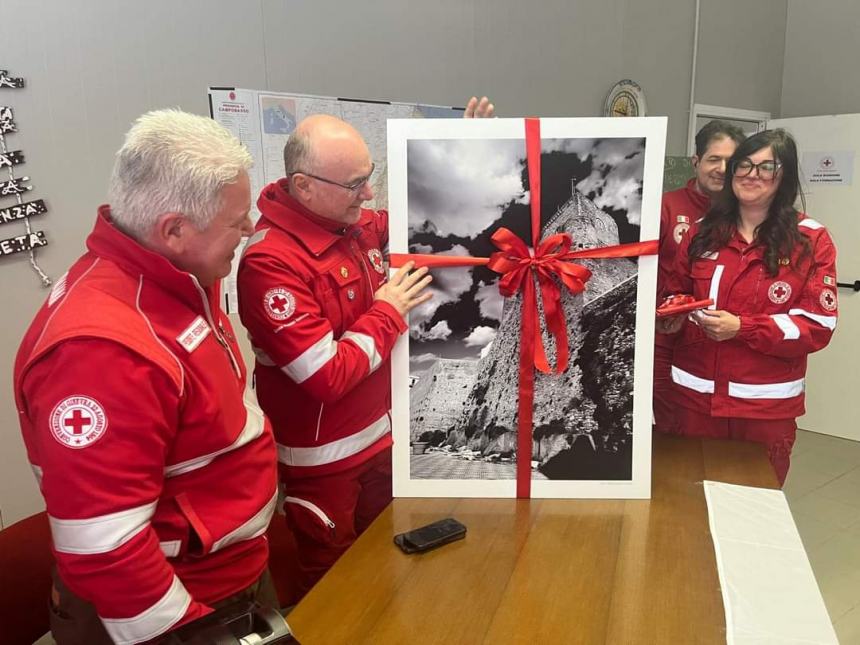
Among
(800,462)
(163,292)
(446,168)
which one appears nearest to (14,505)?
(163,292)

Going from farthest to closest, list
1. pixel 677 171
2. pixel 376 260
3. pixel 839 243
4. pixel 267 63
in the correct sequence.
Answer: pixel 839 243 → pixel 267 63 → pixel 677 171 → pixel 376 260

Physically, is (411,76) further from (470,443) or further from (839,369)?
(839,369)

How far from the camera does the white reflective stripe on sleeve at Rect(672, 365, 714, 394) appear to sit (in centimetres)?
135

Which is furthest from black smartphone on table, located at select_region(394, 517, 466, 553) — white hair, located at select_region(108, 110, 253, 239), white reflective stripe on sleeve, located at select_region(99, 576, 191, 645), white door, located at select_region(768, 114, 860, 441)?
white door, located at select_region(768, 114, 860, 441)

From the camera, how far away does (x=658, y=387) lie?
142 centimetres

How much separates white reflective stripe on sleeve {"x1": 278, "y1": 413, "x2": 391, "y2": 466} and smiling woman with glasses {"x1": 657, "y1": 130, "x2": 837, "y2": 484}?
0.66 metres

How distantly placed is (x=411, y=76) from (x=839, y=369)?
3.15m

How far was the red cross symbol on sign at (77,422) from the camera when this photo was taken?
32.4 inches

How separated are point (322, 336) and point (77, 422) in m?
0.47

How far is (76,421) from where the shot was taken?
0.83 meters

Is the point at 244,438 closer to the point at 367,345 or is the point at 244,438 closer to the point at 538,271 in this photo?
the point at 367,345

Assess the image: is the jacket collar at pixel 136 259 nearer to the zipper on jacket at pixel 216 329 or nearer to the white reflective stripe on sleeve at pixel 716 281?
the zipper on jacket at pixel 216 329

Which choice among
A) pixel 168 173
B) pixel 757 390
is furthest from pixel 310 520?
pixel 757 390

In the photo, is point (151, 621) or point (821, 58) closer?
point (151, 621)
